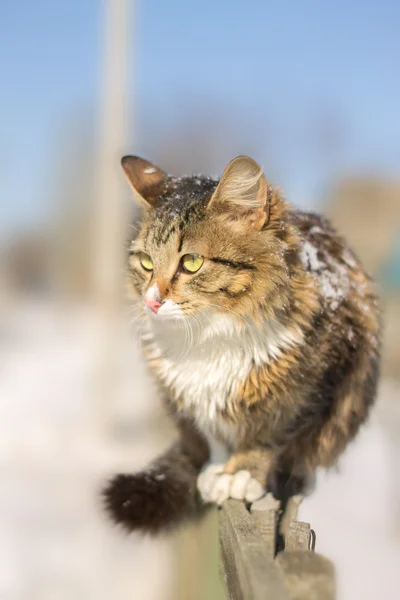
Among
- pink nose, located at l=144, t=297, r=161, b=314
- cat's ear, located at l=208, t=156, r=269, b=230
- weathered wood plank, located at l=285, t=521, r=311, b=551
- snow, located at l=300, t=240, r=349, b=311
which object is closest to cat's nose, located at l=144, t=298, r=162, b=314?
pink nose, located at l=144, t=297, r=161, b=314

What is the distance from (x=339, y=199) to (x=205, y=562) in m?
6.30

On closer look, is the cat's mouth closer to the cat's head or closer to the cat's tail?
the cat's head

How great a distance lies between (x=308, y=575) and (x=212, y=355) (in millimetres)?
928

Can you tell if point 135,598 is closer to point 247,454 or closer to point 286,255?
point 247,454

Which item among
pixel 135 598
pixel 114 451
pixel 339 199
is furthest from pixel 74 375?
pixel 135 598

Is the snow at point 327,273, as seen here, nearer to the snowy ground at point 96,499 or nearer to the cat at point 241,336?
the cat at point 241,336

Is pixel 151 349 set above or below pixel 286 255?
below

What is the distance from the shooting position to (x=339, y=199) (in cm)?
790

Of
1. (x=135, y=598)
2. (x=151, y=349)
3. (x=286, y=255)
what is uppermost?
(x=286, y=255)

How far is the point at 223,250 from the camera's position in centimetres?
173

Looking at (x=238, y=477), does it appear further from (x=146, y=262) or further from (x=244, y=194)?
(x=244, y=194)

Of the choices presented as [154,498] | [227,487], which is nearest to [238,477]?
[227,487]

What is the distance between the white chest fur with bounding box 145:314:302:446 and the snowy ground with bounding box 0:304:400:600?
1.24ft

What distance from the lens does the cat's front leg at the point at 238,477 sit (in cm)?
174
